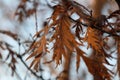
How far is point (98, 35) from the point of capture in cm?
90

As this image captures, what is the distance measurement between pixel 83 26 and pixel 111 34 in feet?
0.27

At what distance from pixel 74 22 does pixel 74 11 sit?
0.03 meters

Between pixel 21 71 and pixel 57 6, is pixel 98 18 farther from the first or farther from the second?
pixel 21 71

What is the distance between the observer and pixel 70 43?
2.67 ft

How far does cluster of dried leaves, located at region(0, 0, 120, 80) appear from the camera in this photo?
32.4 inches

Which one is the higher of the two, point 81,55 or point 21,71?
point 81,55

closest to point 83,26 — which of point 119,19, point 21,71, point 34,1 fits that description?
point 119,19

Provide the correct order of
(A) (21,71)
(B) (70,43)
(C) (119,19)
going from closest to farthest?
(B) (70,43) < (C) (119,19) < (A) (21,71)

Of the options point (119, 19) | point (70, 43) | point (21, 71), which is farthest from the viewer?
point (21, 71)

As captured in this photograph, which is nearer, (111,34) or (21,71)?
(111,34)

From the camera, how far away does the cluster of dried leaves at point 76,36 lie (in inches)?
32.4

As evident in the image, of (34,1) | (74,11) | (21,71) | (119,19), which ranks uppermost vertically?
(74,11)

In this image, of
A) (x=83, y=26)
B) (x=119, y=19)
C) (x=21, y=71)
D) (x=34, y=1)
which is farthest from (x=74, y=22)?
(x=21, y=71)

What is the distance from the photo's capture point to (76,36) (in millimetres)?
865
